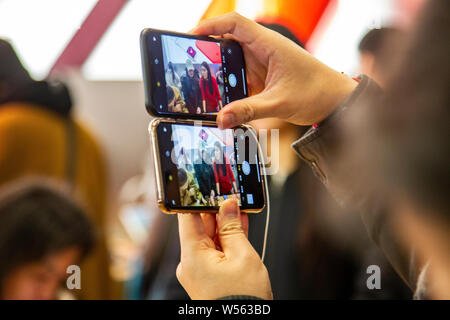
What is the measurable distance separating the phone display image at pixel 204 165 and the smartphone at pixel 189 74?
27mm

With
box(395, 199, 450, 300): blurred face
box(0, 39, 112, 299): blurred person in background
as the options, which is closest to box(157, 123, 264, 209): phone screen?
box(395, 199, 450, 300): blurred face

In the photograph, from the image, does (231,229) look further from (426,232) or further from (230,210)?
(426,232)

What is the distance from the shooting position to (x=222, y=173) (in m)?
0.77

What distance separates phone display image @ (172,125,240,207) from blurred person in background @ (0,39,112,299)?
489 mm

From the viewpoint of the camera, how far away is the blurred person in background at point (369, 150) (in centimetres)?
34

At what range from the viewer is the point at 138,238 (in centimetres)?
196

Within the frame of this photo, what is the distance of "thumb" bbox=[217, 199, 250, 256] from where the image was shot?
69 cm

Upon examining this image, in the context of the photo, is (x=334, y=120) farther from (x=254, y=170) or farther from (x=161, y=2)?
(x=161, y=2)

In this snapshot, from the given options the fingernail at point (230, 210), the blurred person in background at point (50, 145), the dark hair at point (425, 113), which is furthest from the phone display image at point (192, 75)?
the blurred person in background at point (50, 145)

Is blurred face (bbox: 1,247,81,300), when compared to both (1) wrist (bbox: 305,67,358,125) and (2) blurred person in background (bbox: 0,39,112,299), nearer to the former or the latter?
(2) blurred person in background (bbox: 0,39,112,299)

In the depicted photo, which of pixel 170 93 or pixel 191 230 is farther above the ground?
pixel 170 93

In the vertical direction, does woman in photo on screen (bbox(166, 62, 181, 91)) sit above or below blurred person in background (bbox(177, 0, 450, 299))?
above

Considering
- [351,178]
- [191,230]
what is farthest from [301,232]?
[191,230]

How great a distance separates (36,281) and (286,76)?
58 cm
